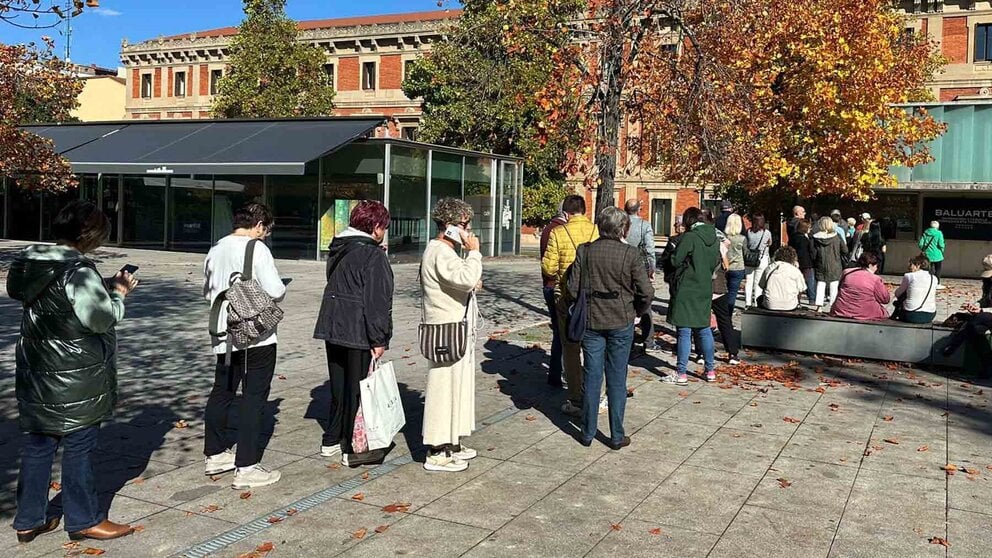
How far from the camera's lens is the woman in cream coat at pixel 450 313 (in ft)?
18.0

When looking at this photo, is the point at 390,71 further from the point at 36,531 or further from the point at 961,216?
the point at 36,531

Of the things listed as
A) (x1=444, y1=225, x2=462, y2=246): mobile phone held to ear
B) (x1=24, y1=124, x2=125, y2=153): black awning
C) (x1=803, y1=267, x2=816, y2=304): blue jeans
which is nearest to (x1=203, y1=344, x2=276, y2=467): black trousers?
(x1=444, y1=225, x2=462, y2=246): mobile phone held to ear

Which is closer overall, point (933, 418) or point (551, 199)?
point (933, 418)

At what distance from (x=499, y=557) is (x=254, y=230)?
95.9 inches

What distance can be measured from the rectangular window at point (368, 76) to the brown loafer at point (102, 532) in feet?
167

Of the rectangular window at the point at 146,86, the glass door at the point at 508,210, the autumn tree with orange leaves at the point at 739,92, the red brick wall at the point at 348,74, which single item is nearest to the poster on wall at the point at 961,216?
the autumn tree with orange leaves at the point at 739,92

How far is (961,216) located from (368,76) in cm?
3711

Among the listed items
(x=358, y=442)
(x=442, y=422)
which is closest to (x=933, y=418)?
(x=442, y=422)

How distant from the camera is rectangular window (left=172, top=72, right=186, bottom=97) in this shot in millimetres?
58656

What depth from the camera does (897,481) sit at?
5.63 metres

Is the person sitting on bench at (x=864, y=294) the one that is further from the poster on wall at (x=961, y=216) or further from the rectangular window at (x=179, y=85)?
the rectangular window at (x=179, y=85)

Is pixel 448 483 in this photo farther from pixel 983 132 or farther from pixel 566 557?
pixel 983 132

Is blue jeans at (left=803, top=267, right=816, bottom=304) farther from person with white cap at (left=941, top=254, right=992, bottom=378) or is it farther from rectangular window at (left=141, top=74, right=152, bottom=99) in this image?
rectangular window at (left=141, top=74, right=152, bottom=99)

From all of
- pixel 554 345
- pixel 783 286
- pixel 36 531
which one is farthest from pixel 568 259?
pixel 36 531
